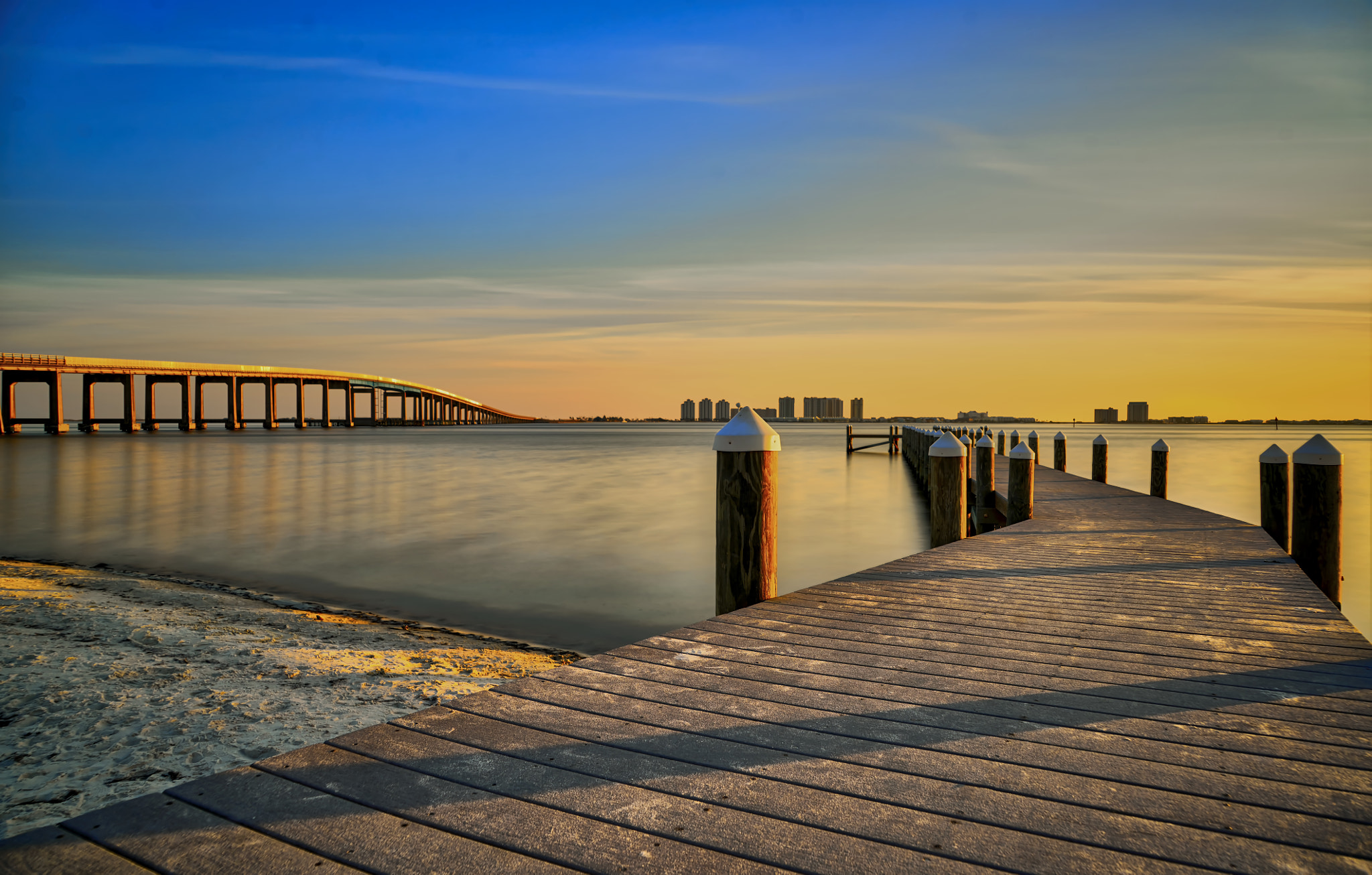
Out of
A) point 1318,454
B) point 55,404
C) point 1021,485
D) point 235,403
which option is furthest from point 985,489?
point 235,403

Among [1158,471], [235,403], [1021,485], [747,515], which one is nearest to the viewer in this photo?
[747,515]

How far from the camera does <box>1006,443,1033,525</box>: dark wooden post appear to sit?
33.0ft

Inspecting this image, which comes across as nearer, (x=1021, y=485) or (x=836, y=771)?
(x=836, y=771)

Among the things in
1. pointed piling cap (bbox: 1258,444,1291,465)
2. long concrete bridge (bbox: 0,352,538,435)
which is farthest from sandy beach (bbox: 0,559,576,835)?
long concrete bridge (bbox: 0,352,538,435)

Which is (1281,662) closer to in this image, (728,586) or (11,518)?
(728,586)

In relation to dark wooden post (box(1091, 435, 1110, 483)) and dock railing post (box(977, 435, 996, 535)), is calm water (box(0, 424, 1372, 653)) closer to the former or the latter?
dock railing post (box(977, 435, 996, 535))

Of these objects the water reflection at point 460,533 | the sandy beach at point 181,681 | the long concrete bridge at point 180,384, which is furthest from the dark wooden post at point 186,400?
the sandy beach at point 181,681

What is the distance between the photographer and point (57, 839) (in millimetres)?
1911

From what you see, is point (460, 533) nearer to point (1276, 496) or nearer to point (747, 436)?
point (747, 436)

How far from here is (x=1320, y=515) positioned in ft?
22.8

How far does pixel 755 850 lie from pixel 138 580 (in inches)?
501

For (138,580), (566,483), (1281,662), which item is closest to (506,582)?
(138,580)

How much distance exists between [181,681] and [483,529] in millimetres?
11627

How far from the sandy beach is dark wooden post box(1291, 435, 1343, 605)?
727 centimetres
